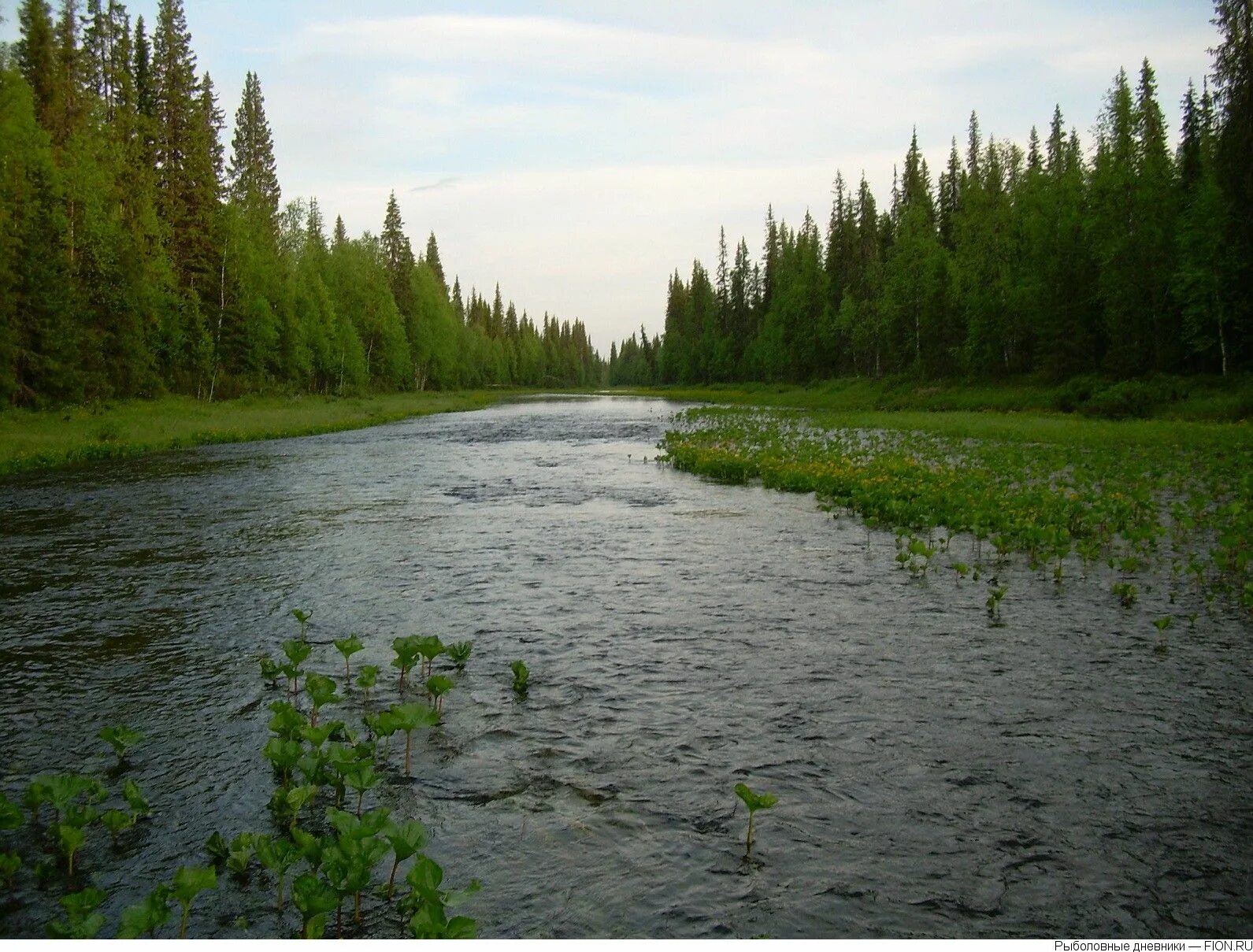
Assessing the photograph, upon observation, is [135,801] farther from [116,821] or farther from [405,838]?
[405,838]

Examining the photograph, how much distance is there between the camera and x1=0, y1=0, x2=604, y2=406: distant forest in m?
33.2

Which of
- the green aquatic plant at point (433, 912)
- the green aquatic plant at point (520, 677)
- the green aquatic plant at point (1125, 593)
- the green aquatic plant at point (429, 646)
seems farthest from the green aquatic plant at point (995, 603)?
the green aquatic plant at point (433, 912)

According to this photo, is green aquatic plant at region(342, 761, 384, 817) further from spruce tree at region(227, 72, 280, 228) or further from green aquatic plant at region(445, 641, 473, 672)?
spruce tree at region(227, 72, 280, 228)

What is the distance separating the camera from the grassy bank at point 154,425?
85.9 ft

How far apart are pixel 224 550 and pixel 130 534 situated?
2591 millimetres

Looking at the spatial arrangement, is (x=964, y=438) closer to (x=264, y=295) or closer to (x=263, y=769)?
(x=263, y=769)

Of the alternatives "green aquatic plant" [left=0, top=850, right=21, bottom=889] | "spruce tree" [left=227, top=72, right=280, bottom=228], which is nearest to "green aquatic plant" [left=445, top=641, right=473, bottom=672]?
"green aquatic plant" [left=0, top=850, right=21, bottom=889]

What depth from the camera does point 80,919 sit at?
3.71 meters

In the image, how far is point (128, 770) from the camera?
5910mm

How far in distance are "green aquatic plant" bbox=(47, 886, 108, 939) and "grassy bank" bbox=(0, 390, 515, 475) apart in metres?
24.7

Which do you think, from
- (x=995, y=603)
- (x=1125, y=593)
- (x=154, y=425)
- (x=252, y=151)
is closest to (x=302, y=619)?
(x=995, y=603)

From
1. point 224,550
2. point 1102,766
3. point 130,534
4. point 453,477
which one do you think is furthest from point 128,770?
point 453,477

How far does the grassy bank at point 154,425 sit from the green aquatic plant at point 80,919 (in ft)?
81.1

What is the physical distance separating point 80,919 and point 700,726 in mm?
4413
